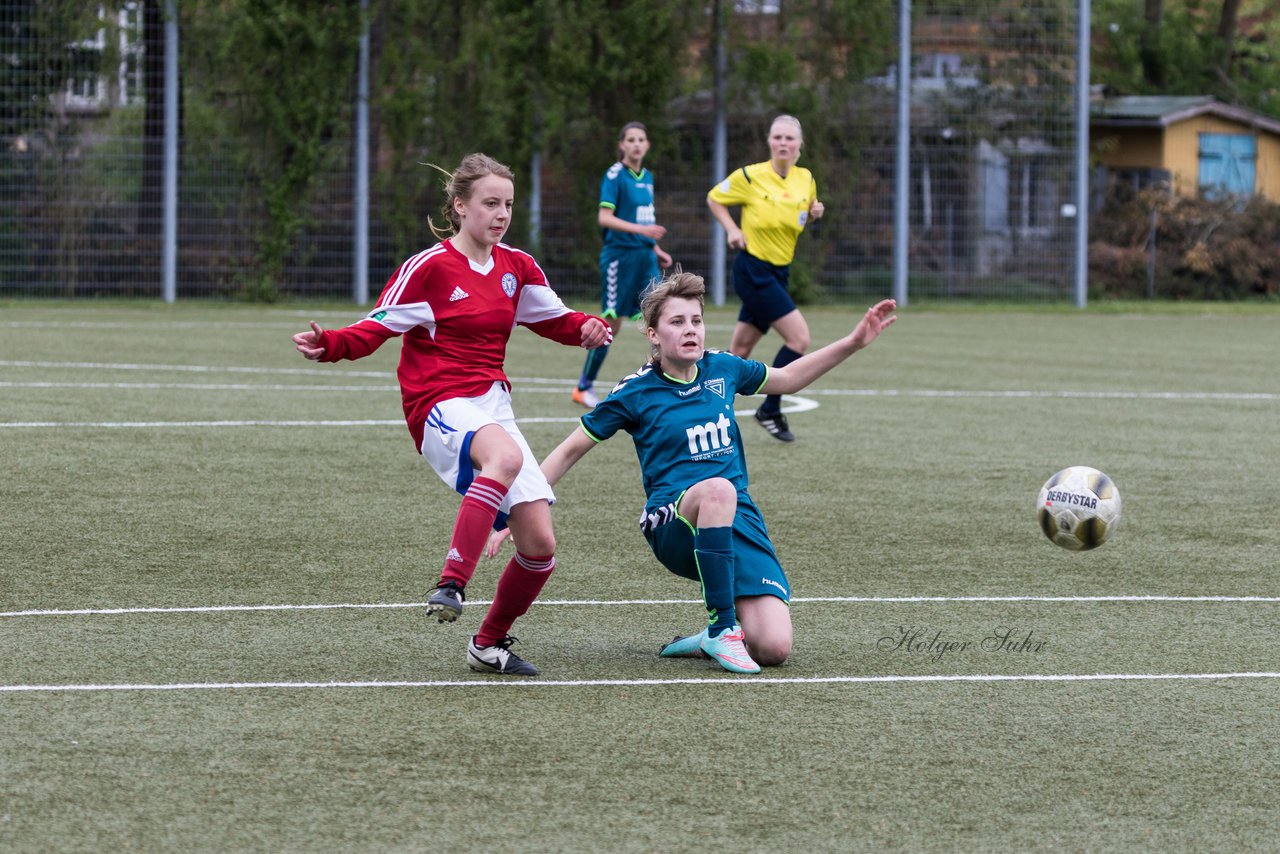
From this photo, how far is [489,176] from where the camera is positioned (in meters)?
5.87

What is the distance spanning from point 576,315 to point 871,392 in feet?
29.1

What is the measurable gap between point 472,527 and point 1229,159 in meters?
34.7

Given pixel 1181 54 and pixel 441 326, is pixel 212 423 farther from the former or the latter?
pixel 1181 54

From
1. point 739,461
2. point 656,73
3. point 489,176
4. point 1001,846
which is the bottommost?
point 1001,846

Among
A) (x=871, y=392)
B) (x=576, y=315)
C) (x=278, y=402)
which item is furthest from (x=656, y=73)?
(x=576, y=315)

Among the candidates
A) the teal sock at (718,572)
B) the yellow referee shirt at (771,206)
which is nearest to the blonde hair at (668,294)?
the teal sock at (718,572)

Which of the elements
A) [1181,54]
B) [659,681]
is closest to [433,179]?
[659,681]

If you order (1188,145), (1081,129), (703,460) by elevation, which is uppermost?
(1188,145)

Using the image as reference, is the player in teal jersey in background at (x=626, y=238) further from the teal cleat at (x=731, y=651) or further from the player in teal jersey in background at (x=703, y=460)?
the teal cleat at (x=731, y=651)

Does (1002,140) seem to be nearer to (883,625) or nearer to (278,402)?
(278,402)

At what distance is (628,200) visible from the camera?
14195 mm

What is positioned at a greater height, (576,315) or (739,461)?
(576,315)

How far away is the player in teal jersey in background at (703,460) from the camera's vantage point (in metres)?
5.77

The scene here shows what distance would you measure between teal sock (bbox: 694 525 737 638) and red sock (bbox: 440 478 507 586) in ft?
2.25
